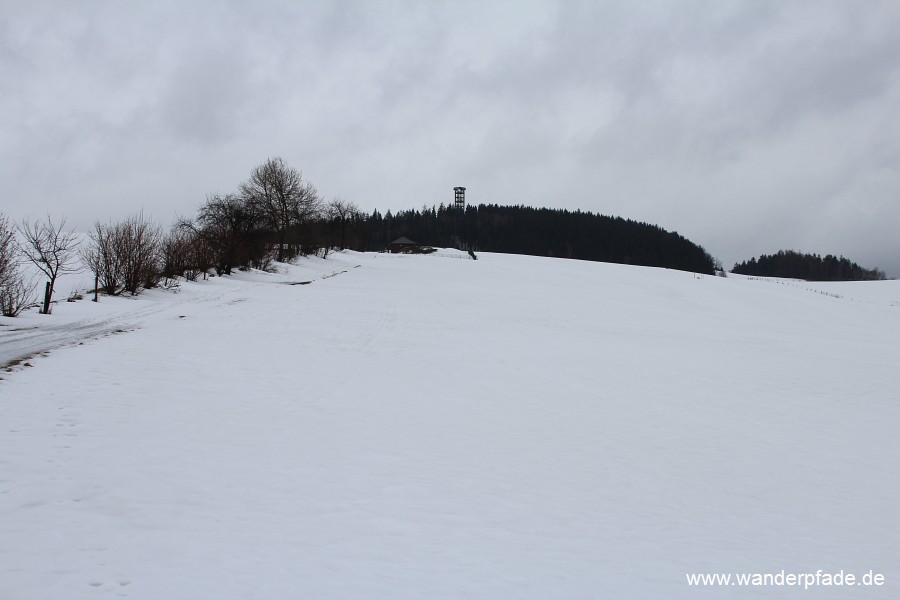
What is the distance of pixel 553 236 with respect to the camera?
5423 inches

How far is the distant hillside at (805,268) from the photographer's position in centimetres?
12762

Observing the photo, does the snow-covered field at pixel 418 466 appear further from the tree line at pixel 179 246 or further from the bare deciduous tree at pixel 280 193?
the bare deciduous tree at pixel 280 193

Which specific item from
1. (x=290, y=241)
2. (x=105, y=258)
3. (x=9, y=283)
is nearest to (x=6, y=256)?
(x=9, y=283)

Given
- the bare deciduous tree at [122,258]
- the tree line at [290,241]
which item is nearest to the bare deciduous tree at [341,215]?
the tree line at [290,241]

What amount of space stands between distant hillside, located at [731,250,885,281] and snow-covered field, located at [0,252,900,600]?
13371 cm

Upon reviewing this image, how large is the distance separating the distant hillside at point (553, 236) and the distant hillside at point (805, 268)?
62.6ft

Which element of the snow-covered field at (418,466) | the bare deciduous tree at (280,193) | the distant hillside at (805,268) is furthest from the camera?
the distant hillside at (805,268)

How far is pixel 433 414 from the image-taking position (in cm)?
864

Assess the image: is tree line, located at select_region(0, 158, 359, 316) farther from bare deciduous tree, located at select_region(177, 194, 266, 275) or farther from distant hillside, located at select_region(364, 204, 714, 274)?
distant hillside, located at select_region(364, 204, 714, 274)

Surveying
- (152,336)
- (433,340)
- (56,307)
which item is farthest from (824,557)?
(56,307)

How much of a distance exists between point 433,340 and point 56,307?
13.0 meters

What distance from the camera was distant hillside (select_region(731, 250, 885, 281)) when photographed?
419 feet

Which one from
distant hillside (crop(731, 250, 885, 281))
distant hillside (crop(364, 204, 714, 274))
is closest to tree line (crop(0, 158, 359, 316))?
distant hillside (crop(364, 204, 714, 274))

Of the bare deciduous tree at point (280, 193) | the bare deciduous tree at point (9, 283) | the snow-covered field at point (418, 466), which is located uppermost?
the bare deciduous tree at point (280, 193)
